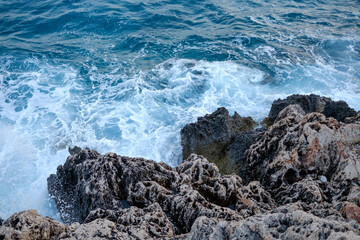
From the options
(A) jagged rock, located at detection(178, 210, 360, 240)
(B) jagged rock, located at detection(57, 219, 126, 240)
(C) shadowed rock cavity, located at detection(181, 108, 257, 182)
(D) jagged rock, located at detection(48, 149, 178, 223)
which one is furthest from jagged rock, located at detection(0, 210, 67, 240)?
(C) shadowed rock cavity, located at detection(181, 108, 257, 182)

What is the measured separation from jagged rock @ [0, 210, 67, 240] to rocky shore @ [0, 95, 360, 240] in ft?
0.05

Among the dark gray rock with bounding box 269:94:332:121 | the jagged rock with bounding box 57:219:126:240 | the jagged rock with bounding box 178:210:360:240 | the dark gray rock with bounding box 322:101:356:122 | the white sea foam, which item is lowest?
the white sea foam

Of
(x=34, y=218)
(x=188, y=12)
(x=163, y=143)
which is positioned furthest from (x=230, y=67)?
(x=34, y=218)

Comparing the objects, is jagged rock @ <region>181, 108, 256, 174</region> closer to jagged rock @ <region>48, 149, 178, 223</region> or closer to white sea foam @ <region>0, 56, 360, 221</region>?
white sea foam @ <region>0, 56, 360, 221</region>

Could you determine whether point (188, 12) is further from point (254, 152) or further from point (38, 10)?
point (254, 152)

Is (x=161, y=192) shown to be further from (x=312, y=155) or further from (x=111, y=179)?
(x=312, y=155)

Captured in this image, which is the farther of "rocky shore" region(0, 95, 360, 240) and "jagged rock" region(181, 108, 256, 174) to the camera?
"jagged rock" region(181, 108, 256, 174)

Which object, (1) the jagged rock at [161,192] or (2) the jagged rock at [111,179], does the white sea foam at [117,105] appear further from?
(1) the jagged rock at [161,192]

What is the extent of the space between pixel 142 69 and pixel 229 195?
13.3 metres

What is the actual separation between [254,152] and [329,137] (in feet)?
7.15

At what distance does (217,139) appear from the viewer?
11.1 meters

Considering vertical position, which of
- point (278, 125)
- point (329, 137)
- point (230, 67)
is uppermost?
point (329, 137)

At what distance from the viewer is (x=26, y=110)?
15.2 meters

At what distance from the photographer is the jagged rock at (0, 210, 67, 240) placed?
470 cm
